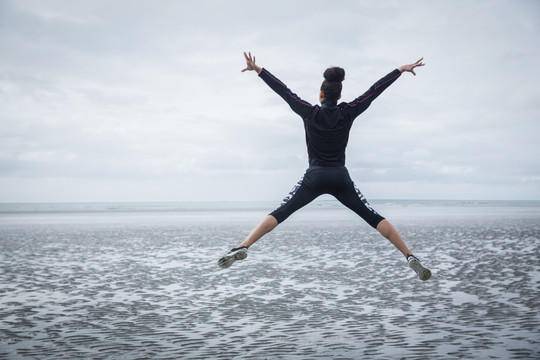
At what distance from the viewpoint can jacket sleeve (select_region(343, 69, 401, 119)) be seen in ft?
22.7

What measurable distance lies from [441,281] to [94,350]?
10.1m

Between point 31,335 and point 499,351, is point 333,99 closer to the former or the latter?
point 499,351

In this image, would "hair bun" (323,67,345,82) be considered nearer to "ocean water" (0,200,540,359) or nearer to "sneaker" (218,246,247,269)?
"sneaker" (218,246,247,269)

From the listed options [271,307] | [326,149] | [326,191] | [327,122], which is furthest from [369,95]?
[271,307]

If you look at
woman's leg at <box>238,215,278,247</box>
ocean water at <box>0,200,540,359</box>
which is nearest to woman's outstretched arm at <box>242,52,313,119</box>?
woman's leg at <box>238,215,278,247</box>

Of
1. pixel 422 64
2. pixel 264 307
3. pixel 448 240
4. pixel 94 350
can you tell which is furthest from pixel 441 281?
pixel 448 240

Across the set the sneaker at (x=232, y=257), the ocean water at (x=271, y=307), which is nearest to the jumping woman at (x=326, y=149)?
the sneaker at (x=232, y=257)

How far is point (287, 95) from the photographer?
6980mm

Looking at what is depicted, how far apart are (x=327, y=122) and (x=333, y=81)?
0.62 meters

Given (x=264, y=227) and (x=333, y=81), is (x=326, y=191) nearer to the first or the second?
(x=264, y=227)

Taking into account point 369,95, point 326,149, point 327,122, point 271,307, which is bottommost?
point 271,307

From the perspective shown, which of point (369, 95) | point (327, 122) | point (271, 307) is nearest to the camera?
point (327, 122)

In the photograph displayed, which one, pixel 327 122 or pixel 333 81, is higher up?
pixel 333 81

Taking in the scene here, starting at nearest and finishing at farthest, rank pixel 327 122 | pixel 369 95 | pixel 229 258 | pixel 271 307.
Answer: pixel 327 122 → pixel 229 258 → pixel 369 95 → pixel 271 307
